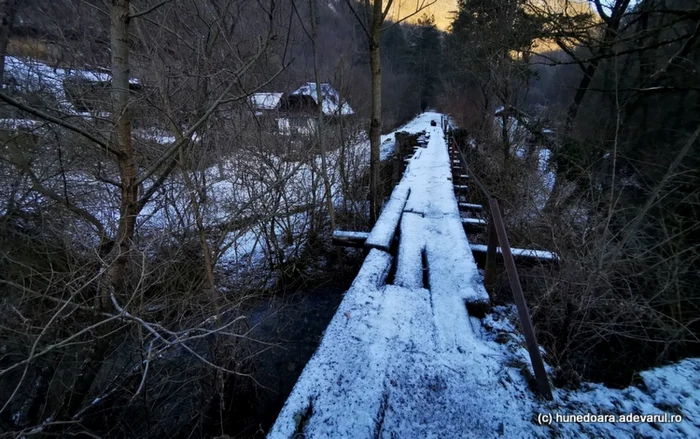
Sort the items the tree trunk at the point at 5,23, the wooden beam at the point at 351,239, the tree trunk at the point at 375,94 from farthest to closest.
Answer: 1. the tree trunk at the point at 375,94
2. the tree trunk at the point at 5,23
3. the wooden beam at the point at 351,239

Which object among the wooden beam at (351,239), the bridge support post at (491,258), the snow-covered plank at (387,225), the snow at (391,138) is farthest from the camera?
the snow at (391,138)

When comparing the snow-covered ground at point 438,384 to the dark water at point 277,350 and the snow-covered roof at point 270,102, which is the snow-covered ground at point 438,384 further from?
the snow-covered roof at point 270,102

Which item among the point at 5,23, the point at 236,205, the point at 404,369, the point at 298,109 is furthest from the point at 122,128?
the point at 5,23

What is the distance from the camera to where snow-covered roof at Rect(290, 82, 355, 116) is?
18.7 ft

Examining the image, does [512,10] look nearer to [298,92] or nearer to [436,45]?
[298,92]

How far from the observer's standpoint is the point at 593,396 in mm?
1579

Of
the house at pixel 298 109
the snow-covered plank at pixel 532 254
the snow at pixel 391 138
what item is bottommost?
the snow-covered plank at pixel 532 254

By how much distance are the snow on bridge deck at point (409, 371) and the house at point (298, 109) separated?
3.75m

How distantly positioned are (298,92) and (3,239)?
15.9 feet

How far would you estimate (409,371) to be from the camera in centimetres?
168

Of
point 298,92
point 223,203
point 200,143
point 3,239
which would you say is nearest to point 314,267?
point 223,203

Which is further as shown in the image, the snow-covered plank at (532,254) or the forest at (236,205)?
the snow-covered plank at (532,254)

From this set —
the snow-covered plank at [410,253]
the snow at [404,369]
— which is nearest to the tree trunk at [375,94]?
the snow-covered plank at [410,253]

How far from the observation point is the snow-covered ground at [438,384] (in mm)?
1390
